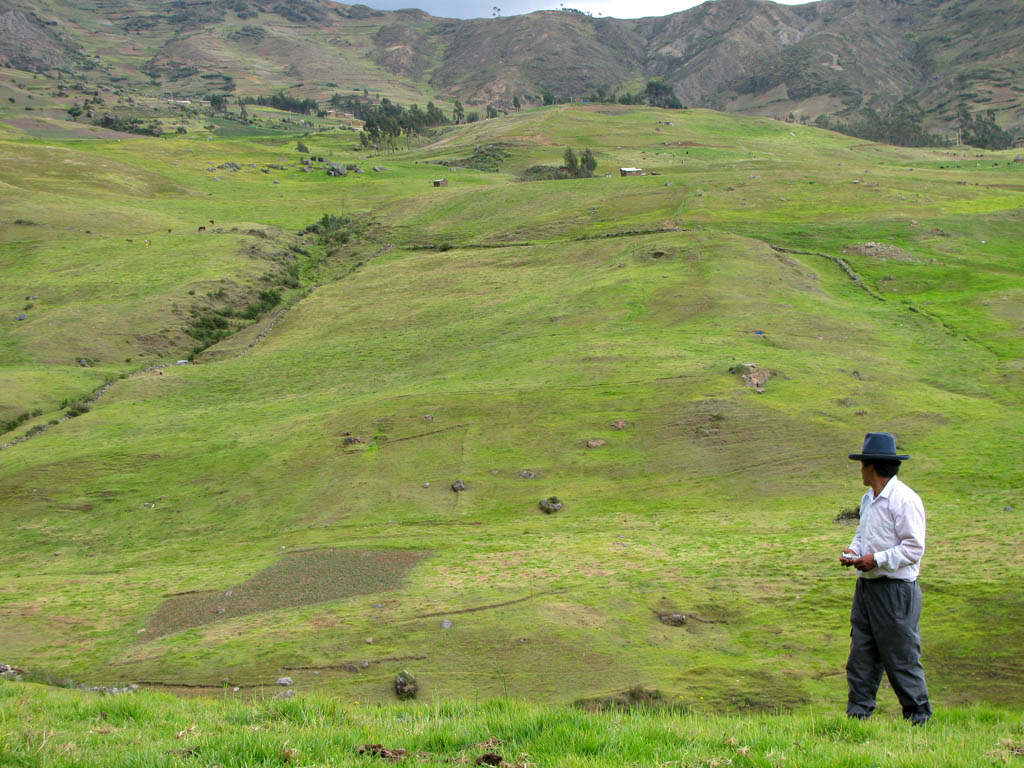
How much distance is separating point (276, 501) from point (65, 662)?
1329 centimetres

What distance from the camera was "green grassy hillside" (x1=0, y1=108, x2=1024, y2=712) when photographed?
1602 centimetres

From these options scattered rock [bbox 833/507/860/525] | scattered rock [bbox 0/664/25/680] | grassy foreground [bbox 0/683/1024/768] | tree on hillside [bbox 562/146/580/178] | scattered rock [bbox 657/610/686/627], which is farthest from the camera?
tree on hillside [bbox 562/146/580/178]

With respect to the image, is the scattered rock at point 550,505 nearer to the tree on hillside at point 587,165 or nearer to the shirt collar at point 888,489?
the shirt collar at point 888,489

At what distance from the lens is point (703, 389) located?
3444 centimetres

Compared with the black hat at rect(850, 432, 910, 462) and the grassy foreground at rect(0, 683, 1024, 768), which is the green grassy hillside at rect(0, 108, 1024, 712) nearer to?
the grassy foreground at rect(0, 683, 1024, 768)

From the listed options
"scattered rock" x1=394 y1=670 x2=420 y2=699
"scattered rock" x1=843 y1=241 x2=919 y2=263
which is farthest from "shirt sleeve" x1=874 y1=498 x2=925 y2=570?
"scattered rock" x1=843 y1=241 x2=919 y2=263

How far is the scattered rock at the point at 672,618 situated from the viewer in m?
16.4

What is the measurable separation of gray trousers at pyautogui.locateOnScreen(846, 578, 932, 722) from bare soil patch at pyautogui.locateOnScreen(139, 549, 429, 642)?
13.1 m

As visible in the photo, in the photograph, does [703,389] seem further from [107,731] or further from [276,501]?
[107,731]

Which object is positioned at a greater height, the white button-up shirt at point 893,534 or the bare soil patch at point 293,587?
the white button-up shirt at point 893,534

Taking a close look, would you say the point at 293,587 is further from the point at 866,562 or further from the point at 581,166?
the point at 581,166

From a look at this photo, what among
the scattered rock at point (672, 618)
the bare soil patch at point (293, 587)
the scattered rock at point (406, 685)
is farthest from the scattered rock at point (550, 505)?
the scattered rock at point (406, 685)

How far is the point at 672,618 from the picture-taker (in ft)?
54.2

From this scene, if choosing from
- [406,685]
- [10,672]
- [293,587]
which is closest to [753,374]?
[293,587]
